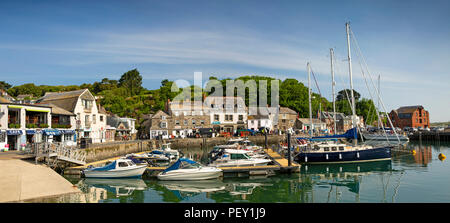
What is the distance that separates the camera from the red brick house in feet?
324

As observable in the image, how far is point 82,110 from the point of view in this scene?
45875 millimetres

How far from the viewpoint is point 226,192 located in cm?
2131

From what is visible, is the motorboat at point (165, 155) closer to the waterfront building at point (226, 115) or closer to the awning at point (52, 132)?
the awning at point (52, 132)

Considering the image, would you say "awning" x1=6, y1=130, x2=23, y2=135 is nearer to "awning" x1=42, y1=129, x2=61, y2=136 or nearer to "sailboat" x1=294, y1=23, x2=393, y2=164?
"awning" x1=42, y1=129, x2=61, y2=136

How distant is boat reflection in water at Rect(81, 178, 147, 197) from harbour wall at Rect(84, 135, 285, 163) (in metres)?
8.85

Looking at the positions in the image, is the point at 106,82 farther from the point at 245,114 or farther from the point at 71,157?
the point at 71,157

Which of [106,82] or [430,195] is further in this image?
[106,82]

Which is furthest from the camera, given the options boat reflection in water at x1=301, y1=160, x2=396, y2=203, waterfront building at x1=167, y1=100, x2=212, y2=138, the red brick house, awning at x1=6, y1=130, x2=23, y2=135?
the red brick house

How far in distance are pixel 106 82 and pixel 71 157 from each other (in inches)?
4393

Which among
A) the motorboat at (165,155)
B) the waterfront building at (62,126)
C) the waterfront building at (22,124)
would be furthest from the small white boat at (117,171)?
the waterfront building at (62,126)

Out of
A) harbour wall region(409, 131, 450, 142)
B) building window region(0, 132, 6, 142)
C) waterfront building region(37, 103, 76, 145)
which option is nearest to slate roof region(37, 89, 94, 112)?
waterfront building region(37, 103, 76, 145)

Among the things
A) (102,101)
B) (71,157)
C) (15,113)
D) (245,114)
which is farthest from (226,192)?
(102,101)

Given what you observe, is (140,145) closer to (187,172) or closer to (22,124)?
(22,124)

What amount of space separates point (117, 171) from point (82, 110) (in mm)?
24796
